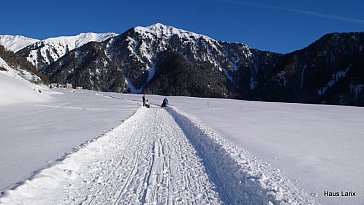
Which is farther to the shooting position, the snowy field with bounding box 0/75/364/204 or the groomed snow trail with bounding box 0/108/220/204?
the snowy field with bounding box 0/75/364/204

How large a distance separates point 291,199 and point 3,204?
482 centimetres

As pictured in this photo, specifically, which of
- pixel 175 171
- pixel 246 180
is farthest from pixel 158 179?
pixel 246 180

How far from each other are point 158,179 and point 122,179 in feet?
2.54

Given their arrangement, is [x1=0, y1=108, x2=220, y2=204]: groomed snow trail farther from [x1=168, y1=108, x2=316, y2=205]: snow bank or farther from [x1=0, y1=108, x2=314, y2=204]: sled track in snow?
[x1=168, y1=108, x2=316, y2=205]: snow bank

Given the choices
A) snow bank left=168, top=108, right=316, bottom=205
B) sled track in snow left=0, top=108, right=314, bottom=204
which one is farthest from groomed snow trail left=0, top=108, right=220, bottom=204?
snow bank left=168, top=108, right=316, bottom=205

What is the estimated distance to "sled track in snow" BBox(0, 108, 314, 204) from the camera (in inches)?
217

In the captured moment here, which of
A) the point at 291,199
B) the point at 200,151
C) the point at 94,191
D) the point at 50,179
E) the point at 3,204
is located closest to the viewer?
the point at 3,204

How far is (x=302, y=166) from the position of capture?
7.80m

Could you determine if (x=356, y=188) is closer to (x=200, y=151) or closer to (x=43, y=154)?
(x=200, y=151)

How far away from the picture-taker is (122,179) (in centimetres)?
660

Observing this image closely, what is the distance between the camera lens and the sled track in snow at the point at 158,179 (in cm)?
550

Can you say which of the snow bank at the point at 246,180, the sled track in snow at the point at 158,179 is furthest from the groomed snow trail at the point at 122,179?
the snow bank at the point at 246,180

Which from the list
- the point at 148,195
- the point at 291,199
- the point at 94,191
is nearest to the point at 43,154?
the point at 94,191

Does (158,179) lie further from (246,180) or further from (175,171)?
(246,180)
